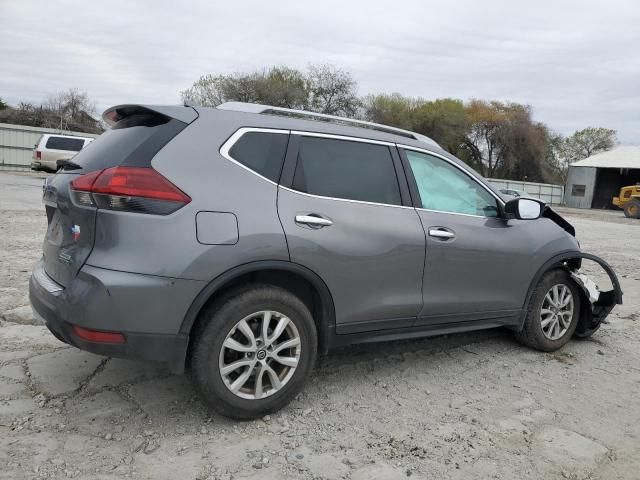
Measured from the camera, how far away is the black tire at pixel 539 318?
448 cm

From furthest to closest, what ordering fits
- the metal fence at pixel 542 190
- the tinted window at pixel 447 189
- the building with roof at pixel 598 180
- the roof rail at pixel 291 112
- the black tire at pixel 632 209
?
the building with roof at pixel 598 180, the metal fence at pixel 542 190, the black tire at pixel 632 209, the tinted window at pixel 447 189, the roof rail at pixel 291 112

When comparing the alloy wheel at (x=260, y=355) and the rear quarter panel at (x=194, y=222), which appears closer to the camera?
the rear quarter panel at (x=194, y=222)

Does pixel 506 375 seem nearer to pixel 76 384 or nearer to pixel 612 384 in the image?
pixel 612 384

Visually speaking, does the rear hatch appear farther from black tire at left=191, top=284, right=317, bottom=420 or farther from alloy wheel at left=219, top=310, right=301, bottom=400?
alloy wheel at left=219, top=310, right=301, bottom=400

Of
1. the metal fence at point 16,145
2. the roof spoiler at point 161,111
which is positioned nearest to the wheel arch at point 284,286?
the roof spoiler at point 161,111

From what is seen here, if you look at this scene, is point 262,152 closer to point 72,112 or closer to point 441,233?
point 441,233

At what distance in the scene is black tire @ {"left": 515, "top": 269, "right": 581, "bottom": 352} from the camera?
448cm

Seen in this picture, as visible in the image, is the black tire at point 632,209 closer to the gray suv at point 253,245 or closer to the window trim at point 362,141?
the window trim at point 362,141

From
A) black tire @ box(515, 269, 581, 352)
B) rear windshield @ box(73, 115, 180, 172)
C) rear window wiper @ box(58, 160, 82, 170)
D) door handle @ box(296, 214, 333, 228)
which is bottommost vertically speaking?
black tire @ box(515, 269, 581, 352)

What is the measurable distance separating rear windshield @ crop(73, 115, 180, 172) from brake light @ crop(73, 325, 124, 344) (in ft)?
2.82

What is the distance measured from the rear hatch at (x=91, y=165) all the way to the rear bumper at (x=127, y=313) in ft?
0.50

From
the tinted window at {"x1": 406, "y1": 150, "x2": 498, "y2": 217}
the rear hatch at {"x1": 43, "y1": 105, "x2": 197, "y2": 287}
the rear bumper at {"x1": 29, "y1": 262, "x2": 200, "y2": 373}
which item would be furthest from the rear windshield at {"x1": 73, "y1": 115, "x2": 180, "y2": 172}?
the tinted window at {"x1": 406, "y1": 150, "x2": 498, "y2": 217}

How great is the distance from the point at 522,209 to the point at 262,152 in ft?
7.14

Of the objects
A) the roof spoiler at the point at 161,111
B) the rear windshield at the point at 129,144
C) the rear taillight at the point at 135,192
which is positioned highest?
the roof spoiler at the point at 161,111
